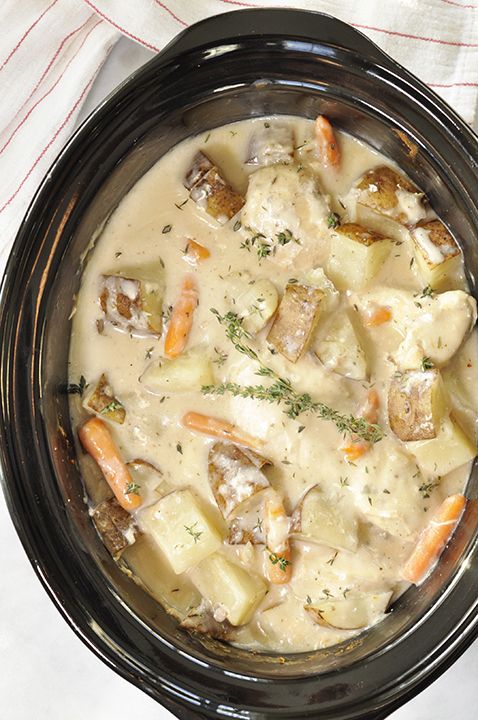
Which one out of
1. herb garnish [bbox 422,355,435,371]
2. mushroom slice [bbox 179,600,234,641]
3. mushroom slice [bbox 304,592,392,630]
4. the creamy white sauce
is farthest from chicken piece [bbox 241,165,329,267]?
mushroom slice [bbox 179,600,234,641]

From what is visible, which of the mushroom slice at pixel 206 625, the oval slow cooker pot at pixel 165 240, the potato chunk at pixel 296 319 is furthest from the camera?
the mushroom slice at pixel 206 625

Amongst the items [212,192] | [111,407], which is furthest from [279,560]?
[212,192]

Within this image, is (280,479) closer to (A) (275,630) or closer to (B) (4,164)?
(A) (275,630)

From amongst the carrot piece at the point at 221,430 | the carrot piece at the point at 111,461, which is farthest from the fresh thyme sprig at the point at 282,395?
Answer: the carrot piece at the point at 111,461

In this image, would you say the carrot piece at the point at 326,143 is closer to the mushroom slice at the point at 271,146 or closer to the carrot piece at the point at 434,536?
the mushroom slice at the point at 271,146

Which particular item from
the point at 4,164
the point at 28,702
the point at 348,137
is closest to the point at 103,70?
the point at 4,164

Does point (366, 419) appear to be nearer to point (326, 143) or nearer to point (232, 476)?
point (232, 476)
